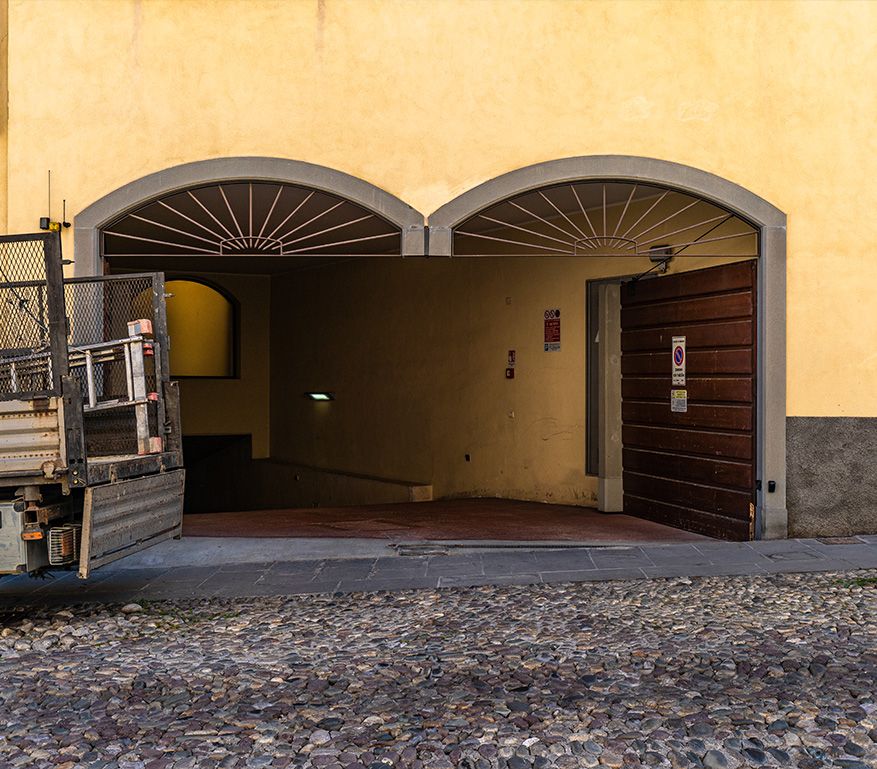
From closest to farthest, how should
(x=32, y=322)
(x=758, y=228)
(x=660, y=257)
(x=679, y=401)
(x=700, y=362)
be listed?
(x=32, y=322) < (x=758, y=228) < (x=700, y=362) < (x=679, y=401) < (x=660, y=257)

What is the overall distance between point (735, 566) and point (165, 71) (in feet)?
20.9

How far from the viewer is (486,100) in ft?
28.5

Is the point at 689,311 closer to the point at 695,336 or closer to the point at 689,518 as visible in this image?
the point at 695,336

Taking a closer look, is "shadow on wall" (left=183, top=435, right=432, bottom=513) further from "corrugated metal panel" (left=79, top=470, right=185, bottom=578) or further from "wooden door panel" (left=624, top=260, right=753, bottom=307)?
"corrugated metal panel" (left=79, top=470, right=185, bottom=578)

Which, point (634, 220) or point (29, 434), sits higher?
point (634, 220)

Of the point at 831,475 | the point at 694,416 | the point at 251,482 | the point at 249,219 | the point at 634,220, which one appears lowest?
the point at 251,482

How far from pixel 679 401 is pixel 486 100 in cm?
343

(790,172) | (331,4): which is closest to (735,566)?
(790,172)

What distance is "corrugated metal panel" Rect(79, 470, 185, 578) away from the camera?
5.57m

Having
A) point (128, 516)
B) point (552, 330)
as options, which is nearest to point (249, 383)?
point (552, 330)

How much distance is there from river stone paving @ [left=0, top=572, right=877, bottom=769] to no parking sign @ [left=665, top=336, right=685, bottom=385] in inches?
125

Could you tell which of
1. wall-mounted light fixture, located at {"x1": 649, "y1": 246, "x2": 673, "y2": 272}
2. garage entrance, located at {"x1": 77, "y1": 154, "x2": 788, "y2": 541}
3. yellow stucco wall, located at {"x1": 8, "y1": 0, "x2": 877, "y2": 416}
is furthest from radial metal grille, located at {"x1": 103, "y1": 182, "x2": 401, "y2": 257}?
wall-mounted light fixture, located at {"x1": 649, "y1": 246, "x2": 673, "y2": 272}

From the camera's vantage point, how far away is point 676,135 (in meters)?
8.72

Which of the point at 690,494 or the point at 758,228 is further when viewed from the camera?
the point at 690,494
